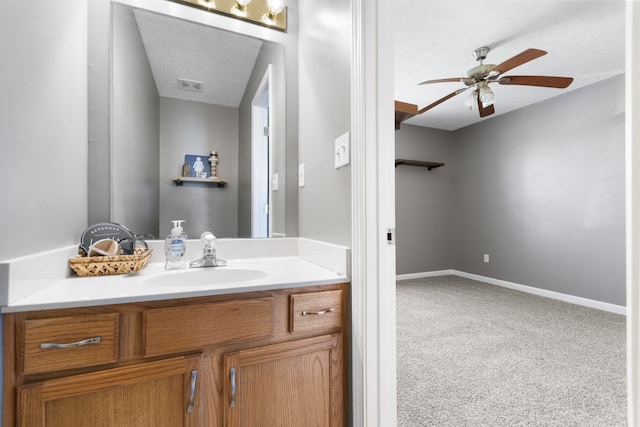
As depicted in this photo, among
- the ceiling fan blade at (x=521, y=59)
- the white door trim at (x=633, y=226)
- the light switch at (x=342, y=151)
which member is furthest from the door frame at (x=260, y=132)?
the ceiling fan blade at (x=521, y=59)

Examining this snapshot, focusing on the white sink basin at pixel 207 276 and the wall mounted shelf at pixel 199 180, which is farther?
the wall mounted shelf at pixel 199 180

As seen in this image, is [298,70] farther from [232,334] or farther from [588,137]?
[588,137]

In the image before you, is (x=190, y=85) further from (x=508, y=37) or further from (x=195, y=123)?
(x=508, y=37)

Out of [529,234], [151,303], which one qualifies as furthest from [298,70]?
[529,234]

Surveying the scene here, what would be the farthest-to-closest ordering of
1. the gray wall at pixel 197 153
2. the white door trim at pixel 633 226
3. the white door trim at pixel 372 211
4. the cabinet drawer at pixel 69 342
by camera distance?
the gray wall at pixel 197 153, the white door trim at pixel 372 211, the cabinet drawer at pixel 69 342, the white door trim at pixel 633 226

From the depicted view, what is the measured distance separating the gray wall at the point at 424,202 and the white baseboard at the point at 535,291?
0.08 m

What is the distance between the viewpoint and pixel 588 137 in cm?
313

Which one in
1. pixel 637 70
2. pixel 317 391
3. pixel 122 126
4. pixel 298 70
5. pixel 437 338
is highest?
pixel 298 70

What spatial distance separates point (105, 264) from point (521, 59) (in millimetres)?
2757

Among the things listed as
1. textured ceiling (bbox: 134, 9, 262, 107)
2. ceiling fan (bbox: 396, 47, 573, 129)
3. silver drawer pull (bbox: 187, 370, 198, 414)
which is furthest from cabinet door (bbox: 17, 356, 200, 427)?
ceiling fan (bbox: 396, 47, 573, 129)

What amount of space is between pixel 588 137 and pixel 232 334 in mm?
4121

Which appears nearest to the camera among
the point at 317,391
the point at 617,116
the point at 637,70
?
the point at 637,70

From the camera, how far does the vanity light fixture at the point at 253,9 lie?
57.2 inches

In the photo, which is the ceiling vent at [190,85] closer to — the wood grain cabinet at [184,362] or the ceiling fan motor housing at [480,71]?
the wood grain cabinet at [184,362]
